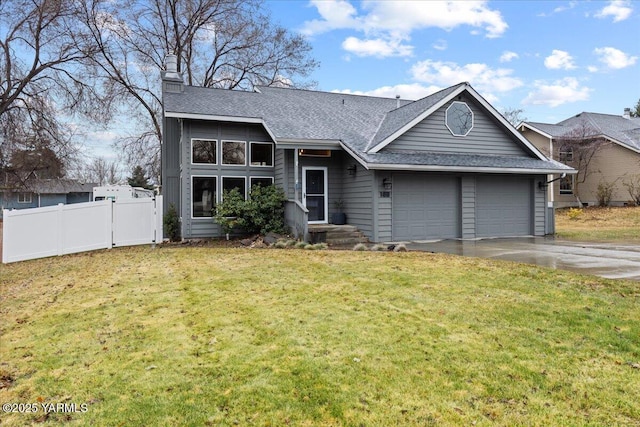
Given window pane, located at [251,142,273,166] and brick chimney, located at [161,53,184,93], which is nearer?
window pane, located at [251,142,273,166]

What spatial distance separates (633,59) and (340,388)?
31.0 m

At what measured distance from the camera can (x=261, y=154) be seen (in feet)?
47.8

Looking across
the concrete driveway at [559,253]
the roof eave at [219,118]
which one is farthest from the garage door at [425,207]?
the roof eave at [219,118]

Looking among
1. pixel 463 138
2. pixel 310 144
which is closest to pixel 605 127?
pixel 463 138

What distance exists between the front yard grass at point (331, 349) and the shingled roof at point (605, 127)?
22.2m

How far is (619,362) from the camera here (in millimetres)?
3682

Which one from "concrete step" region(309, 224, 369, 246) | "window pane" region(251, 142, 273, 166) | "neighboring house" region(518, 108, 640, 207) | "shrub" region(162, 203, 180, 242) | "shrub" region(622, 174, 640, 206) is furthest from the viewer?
"neighboring house" region(518, 108, 640, 207)

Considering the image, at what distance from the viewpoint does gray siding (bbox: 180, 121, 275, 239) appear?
1356cm

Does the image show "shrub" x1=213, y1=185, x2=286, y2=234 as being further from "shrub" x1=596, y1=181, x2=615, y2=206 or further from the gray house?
"shrub" x1=596, y1=181, x2=615, y2=206

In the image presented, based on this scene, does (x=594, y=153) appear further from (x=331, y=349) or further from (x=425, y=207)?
(x=331, y=349)

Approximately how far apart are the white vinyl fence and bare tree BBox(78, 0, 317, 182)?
13.1 m

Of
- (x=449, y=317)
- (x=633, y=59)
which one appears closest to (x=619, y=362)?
(x=449, y=317)

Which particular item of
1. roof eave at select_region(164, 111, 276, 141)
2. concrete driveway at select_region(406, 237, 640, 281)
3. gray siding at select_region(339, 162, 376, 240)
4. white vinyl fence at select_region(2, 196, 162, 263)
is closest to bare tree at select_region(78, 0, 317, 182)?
roof eave at select_region(164, 111, 276, 141)

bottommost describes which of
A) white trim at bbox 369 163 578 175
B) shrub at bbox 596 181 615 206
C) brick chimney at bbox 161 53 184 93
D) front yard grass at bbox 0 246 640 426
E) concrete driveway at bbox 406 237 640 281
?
front yard grass at bbox 0 246 640 426
